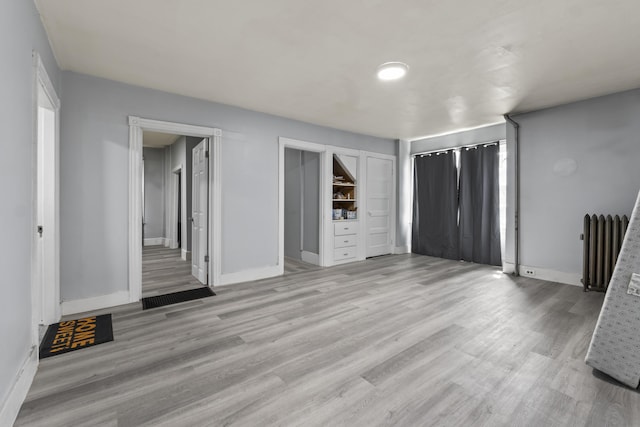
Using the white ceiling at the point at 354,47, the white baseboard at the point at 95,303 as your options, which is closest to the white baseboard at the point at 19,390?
the white baseboard at the point at 95,303

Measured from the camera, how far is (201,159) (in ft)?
13.9

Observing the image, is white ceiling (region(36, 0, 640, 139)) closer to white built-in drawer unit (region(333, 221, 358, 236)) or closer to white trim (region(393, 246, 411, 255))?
white built-in drawer unit (region(333, 221, 358, 236))

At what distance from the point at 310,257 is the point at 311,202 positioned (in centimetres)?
108

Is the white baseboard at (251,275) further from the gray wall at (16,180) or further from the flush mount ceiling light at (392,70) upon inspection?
the flush mount ceiling light at (392,70)

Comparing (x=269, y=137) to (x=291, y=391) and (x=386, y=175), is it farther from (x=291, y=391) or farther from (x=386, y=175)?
(x=291, y=391)

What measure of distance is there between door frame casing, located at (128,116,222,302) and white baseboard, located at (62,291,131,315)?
3.4 inches

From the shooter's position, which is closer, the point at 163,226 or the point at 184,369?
the point at 184,369

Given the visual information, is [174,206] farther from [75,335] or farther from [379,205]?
[75,335]

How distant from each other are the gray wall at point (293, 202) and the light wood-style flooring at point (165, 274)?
2051mm

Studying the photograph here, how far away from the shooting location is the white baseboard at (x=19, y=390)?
142cm

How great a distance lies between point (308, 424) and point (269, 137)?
3.75m

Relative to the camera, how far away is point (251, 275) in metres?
4.21

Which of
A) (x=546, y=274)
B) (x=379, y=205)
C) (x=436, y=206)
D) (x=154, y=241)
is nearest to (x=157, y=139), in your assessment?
(x=154, y=241)

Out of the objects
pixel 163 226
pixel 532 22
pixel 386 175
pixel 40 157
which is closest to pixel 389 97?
pixel 532 22
